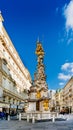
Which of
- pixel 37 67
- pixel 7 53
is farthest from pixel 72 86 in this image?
pixel 37 67

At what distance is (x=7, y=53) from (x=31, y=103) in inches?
1030

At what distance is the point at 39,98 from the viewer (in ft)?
136

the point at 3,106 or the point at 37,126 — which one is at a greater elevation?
the point at 3,106

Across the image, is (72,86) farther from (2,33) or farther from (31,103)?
(31,103)

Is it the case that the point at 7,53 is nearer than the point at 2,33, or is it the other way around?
the point at 2,33

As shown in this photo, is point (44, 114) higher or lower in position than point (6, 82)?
lower

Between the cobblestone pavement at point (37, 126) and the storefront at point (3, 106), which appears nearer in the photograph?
the cobblestone pavement at point (37, 126)

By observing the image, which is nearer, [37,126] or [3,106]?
[37,126]

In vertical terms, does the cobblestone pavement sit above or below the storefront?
below

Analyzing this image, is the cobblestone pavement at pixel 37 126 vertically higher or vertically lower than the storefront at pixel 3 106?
lower

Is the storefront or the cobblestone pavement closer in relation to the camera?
the cobblestone pavement

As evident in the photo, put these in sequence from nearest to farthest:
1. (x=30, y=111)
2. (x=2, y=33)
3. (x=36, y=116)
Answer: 1. (x=36, y=116)
2. (x=30, y=111)
3. (x=2, y=33)

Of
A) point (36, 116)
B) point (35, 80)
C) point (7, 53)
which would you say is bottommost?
point (36, 116)

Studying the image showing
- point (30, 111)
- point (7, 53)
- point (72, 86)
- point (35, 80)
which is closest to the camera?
point (30, 111)
